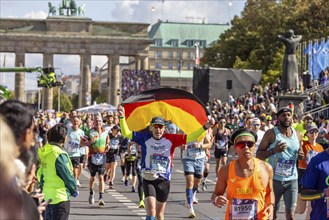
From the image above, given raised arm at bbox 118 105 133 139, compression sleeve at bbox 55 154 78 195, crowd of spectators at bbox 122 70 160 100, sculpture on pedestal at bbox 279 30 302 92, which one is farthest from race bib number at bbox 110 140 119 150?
crowd of spectators at bbox 122 70 160 100

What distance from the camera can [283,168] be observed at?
1163 cm

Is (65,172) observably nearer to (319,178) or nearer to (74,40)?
(319,178)

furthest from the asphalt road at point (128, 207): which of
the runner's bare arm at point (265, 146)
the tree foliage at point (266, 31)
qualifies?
the tree foliage at point (266, 31)

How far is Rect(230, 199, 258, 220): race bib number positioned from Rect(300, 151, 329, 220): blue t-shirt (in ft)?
2.16

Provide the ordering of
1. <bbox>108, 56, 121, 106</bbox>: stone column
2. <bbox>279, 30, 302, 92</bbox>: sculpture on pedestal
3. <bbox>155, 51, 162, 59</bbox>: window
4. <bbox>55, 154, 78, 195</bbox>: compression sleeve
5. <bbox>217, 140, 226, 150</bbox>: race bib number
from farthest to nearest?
<bbox>155, 51, 162, 59</bbox>: window
<bbox>108, 56, 121, 106</bbox>: stone column
<bbox>279, 30, 302, 92</bbox>: sculpture on pedestal
<bbox>217, 140, 226, 150</bbox>: race bib number
<bbox>55, 154, 78, 195</bbox>: compression sleeve

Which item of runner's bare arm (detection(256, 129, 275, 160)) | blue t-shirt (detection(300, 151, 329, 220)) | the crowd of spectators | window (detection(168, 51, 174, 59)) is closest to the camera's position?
blue t-shirt (detection(300, 151, 329, 220))

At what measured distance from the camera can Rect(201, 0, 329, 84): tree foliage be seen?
6850 centimetres

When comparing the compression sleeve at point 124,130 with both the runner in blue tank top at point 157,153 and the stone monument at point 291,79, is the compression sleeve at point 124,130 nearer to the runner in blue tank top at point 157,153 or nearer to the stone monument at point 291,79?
the runner in blue tank top at point 157,153

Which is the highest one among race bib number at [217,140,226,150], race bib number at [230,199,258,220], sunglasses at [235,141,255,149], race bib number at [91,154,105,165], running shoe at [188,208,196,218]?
sunglasses at [235,141,255,149]

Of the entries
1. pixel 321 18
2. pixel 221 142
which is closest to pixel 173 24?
pixel 321 18

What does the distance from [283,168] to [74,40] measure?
9790 centimetres

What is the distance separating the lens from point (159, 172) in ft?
40.2

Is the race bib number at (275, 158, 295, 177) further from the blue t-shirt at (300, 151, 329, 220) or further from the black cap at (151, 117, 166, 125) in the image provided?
the blue t-shirt at (300, 151, 329, 220)

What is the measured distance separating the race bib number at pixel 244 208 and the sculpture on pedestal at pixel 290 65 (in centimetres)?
3057
